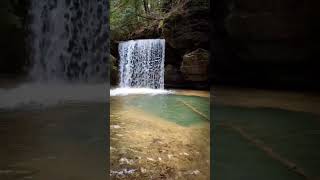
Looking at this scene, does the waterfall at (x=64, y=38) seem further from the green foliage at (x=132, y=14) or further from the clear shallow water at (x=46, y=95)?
the green foliage at (x=132, y=14)

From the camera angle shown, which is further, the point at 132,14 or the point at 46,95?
the point at 132,14

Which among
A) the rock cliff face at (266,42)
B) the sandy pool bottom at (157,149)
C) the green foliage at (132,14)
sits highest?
the green foliage at (132,14)

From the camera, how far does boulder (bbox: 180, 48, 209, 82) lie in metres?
8.58

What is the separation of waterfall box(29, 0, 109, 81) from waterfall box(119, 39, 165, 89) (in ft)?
4.17

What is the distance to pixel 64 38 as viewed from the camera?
8.21 m

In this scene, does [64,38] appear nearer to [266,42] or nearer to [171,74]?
[171,74]

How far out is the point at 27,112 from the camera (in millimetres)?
4746

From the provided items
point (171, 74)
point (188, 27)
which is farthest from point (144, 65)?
point (188, 27)

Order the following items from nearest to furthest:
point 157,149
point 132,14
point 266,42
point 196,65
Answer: point 157,149 < point 266,42 < point 196,65 < point 132,14

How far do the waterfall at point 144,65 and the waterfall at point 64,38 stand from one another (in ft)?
4.17

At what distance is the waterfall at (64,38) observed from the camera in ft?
25.5

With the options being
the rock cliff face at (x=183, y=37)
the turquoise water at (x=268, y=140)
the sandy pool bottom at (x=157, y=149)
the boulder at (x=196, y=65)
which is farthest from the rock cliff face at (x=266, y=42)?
the sandy pool bottom at (x=157, y=149)

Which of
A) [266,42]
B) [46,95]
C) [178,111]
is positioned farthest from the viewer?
[266,42]

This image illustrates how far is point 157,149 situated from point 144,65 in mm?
6618
